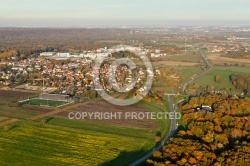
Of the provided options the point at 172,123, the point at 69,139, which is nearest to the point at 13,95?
the point at 69,139

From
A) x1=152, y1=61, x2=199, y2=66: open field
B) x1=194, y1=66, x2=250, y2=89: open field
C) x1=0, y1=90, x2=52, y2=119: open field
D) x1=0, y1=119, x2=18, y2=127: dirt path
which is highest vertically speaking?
x1=152, y1=61, x2=199, y2=66: open field

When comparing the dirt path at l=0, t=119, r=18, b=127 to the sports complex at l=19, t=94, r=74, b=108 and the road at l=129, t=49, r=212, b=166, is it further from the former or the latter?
the road at l=129, t=49, r=212, b=166

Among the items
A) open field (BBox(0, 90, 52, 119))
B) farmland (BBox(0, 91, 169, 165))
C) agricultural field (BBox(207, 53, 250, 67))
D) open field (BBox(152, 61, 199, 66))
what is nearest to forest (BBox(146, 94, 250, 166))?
farmland (BBox(0, 91, 169, 165))

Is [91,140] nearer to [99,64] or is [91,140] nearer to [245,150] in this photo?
[245,150]

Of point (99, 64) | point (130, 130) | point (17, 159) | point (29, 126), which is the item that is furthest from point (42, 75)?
point (17, 159)

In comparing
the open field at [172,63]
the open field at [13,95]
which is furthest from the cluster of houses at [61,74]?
the open field at [172,63]

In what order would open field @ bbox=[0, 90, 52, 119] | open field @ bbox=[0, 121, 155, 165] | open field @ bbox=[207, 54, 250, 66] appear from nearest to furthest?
1. open field @ bbox=[0, 121, 155, 165]
2. open field @ bbox=[0, 90, 52, 119]
3. open field @ bbox=[207, 54, 250, 66]
